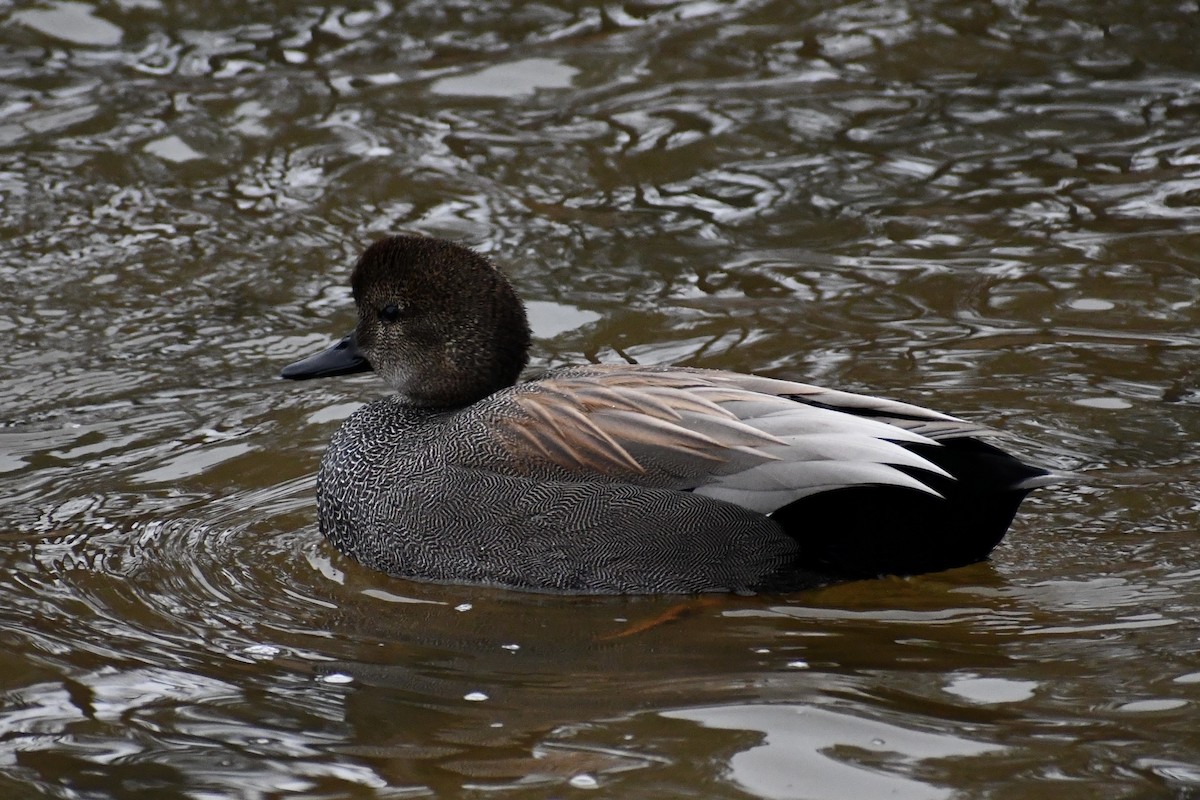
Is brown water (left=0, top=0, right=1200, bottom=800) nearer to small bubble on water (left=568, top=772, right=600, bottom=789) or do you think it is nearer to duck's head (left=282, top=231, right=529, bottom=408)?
small bubble on water (left=568, top=772, right=600, bottom=789)

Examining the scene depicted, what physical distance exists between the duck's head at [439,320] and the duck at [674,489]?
19 cm

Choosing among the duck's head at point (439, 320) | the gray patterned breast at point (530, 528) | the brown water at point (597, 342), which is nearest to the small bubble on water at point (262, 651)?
the brown water at point (597, 342)

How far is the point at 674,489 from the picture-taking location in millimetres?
5168

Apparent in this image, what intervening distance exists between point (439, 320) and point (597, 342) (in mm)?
1591

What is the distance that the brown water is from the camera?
427 centimetres

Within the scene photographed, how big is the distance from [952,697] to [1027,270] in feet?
12.2

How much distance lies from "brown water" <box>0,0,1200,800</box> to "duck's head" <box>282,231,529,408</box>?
70 cm

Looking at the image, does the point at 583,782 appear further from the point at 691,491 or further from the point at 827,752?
the point at 691,491

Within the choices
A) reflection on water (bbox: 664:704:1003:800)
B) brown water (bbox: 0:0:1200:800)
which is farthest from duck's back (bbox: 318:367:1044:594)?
reflection on water (bbox: 664:704:1003:800)

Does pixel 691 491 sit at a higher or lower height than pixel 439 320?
lower

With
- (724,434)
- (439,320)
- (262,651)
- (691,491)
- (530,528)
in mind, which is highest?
(439,320)

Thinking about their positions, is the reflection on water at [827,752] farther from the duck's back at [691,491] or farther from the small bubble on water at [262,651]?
the small bubble on water at [262,651]

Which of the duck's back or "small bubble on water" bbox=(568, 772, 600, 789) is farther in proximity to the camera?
the duck's back

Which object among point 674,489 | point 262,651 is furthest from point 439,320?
point 262,651
